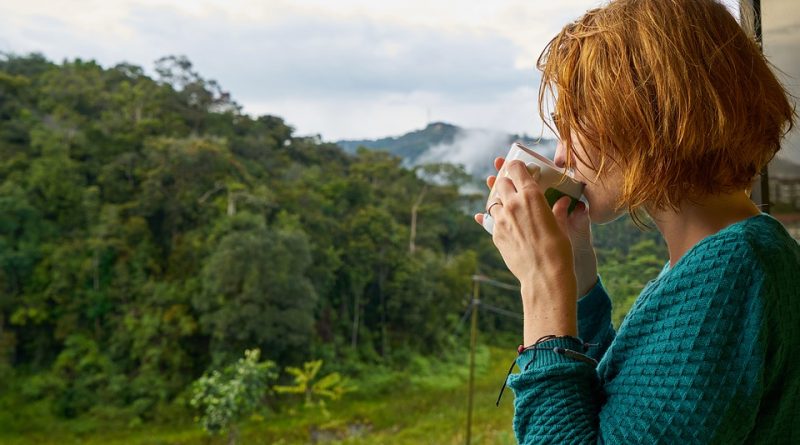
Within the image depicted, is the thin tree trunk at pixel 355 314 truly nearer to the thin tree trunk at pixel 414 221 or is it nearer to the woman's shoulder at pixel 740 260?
the thin tree trunk at pixel 414 221

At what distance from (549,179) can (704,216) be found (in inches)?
3.7

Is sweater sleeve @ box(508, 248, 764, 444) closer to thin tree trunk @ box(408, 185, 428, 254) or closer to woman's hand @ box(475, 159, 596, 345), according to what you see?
woman's hand @ box(475, 159, 596, 345)

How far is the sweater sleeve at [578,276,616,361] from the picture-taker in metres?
0.52

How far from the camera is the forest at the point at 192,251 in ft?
15.3

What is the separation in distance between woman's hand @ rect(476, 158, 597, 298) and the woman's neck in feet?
0.24

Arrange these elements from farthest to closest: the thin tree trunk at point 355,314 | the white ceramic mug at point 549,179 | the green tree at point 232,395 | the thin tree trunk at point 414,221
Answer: the thin tree trunk at point 414,221, the thin tree trunk at point 355,314, the green tree at point 232,395, the white ceramic mug at point 549,179

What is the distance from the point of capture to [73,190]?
4801 millimetres

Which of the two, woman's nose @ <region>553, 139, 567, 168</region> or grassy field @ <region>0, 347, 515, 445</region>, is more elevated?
woman's nose @ <region>553, 139, 567, 168</region>

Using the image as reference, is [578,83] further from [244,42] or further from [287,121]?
[287,121]

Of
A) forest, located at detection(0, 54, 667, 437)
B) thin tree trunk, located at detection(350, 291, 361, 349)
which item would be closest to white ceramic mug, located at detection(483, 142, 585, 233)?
forest, located at detection(0, 54, 667, 437)

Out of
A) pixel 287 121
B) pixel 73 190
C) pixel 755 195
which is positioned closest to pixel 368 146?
pixel 287 121

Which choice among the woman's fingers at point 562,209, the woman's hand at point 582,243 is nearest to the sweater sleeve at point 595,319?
the woman's hand at point 582,243

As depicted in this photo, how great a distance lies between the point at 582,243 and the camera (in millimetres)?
513

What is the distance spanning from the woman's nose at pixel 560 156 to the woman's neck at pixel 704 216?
7cm
